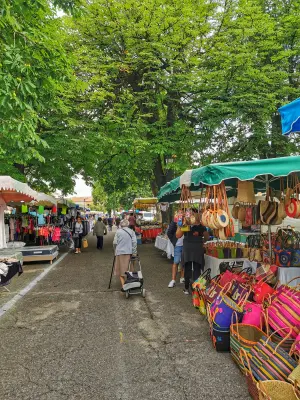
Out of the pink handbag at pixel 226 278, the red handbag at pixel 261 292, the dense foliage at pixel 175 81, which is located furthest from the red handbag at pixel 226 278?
the dense foliage at pixel 175 81

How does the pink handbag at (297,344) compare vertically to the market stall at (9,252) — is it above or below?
below

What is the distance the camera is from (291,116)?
3125 millimetres

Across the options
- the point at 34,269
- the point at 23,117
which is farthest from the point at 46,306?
the point at 34,269

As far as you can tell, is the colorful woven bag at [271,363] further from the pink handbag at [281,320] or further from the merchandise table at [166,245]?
the merchandise table at [166,245]

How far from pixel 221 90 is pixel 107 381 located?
38.7 feet

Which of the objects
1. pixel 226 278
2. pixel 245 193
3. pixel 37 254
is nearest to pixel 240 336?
pixel 226 278

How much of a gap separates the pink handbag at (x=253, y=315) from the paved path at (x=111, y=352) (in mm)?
544

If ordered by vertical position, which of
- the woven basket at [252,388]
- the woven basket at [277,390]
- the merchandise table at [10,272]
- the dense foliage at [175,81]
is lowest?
the woven basket at [252,388]

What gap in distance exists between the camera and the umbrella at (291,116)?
3053 millimetres

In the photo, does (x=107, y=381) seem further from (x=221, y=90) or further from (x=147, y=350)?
(x=221, y=90)

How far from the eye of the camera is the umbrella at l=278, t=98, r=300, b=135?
120 inches

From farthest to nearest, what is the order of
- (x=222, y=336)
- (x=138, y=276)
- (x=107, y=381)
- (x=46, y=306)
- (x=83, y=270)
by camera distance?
1. (x=83, y=270)
2. (x=138, y=276)
3. (x=46, y=306)
4. (x=222, y=336)
5. (x=107, y=381)

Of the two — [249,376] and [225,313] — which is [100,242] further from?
[249,376]

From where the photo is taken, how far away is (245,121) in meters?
13.2
